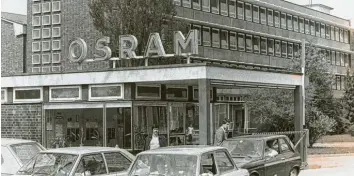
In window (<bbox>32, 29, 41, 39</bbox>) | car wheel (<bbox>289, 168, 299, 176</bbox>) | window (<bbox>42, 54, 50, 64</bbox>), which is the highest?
window (<bbox>32, 29, 41, 39</bbox>)

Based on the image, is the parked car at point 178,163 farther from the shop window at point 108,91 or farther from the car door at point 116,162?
the shop window at point 108,91

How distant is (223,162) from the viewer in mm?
10367

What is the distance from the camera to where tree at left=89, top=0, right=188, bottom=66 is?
1133 inches

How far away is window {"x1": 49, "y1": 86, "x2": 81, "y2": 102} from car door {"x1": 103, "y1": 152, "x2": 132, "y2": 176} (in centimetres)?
1074

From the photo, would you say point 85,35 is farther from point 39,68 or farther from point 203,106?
point 203,106

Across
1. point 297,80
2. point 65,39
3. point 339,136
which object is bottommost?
point 339,136

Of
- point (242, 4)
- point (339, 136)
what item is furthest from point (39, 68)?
point (339, 136)

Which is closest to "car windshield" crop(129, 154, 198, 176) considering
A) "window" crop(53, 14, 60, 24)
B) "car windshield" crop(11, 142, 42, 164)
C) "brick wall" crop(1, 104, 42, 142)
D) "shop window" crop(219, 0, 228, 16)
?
"car windshield" crop(11, 142, 42, 164)

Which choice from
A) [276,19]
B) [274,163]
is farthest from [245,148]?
[276,19]

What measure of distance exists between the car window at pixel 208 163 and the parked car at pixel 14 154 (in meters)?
4.66

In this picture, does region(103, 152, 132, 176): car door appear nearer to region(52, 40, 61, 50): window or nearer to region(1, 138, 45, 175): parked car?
region(1, 138, 45, 175): parked car

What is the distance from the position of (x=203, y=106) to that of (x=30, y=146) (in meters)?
5.96

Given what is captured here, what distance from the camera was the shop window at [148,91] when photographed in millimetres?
21288

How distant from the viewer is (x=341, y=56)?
59750mm
